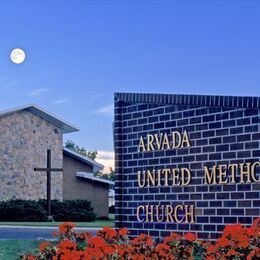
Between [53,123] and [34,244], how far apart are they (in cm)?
2972

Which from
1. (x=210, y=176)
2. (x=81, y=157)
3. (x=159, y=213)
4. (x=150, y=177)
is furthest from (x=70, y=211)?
(x=210, y=176)

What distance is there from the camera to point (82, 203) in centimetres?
4228

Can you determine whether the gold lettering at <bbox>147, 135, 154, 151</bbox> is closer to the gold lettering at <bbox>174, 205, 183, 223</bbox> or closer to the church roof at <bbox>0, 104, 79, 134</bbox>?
the gold lettering at <bbox>174, 205, 183, 223</bbox>

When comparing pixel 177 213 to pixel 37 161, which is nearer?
pixel 177 213

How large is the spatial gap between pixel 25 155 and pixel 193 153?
106 feet

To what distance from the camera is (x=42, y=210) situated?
39.8m

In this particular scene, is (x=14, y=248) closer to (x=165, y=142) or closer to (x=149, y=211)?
(x=149, y=211)

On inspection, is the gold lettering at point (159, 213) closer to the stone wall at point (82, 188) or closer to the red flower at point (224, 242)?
the red flower at point (224, 242)

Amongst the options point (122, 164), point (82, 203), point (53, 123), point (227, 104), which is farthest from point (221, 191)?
point (53, 123)

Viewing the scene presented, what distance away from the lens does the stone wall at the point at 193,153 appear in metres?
11.0

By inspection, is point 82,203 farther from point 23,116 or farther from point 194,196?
point 194,196

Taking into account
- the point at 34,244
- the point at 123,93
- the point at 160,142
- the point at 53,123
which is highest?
the point at 53,123

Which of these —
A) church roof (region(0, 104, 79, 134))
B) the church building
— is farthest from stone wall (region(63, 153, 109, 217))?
church roof (region(0, 104, 79, 134))

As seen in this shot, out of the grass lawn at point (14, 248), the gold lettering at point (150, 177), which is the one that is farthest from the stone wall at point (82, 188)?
the gold lettering at point (150, 177)
